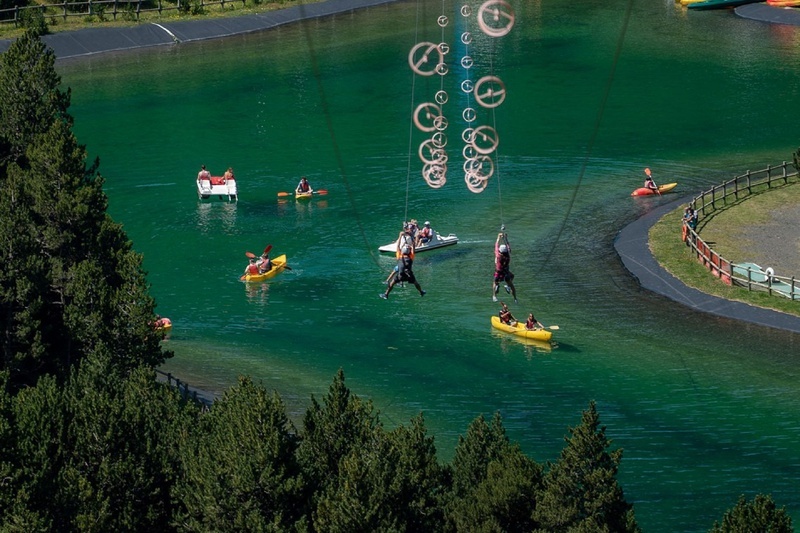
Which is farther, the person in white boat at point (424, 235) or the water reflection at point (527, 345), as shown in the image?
the person in white boat at point (424, 235)

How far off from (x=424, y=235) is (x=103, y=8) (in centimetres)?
7913

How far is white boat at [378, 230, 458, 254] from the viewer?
110 metres

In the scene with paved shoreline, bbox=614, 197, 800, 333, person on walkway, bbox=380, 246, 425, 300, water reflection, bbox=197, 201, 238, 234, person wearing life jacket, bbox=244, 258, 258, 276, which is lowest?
water reflection, bbox=197, 201, 238, 234

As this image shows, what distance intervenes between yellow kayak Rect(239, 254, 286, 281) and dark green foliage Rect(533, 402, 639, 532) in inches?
1898

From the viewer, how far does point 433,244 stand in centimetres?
11081

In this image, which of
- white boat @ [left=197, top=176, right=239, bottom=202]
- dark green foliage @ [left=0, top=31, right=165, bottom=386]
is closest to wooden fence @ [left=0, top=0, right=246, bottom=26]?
white boat @ [left=197, top=176, right=239, bottom=202]

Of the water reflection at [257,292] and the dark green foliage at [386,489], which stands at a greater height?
the dark green foliage at [386,489]

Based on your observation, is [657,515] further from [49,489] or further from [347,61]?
[347,61]

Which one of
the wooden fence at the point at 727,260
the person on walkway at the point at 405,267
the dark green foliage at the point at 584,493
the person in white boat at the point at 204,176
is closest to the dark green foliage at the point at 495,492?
Result: the dark green foliage at the point at 584,493

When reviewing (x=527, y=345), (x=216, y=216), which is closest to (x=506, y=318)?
(x=527, y=345)

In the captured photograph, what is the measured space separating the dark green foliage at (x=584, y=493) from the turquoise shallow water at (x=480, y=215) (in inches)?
511

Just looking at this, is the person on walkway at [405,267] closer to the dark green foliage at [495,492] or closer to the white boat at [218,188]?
the dark green foliage at [495,492]

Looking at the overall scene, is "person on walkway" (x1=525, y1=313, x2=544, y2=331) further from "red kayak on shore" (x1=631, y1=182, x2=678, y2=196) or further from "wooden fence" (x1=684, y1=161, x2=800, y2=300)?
"red kayak on shore" (x1=631, y1=182, x2=678, y2=196)

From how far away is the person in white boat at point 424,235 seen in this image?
10981 centimetres
